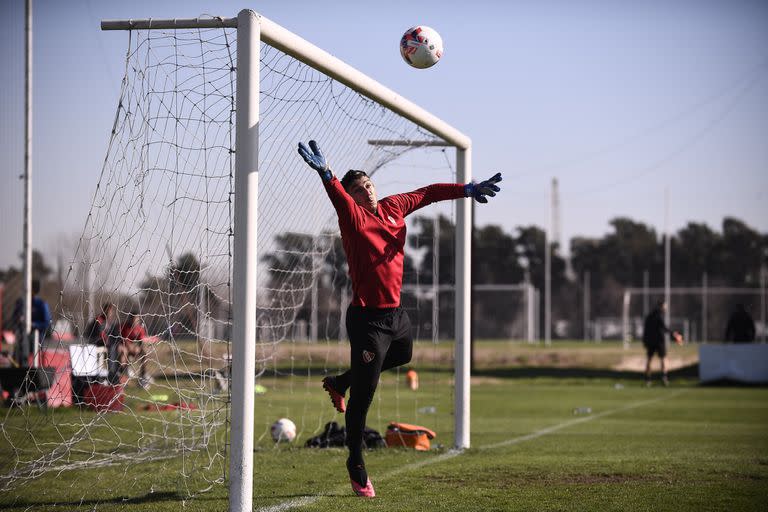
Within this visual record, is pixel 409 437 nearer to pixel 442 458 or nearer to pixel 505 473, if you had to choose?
pixel 442 458

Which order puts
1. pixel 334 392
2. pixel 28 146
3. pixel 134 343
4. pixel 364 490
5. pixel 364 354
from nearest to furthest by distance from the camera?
pixel 364 354, pixel 364 490, pixel 334 392, pixel 134 343, pixel 28 146

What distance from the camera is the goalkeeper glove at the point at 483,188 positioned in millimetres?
7539

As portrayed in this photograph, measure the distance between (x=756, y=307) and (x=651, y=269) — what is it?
1137cm

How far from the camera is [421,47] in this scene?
7.98m

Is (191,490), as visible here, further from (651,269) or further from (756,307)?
(651,269)

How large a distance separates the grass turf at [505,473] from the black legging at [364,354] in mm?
518

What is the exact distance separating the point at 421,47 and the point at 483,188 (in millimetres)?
1367

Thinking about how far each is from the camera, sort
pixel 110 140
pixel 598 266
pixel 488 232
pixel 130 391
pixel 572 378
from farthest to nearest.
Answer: pixel 488 232
pixel 598 266
pixel 572 378
pixel 130 391
pixel 110 140

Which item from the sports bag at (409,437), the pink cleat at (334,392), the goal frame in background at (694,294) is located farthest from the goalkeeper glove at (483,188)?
the goal frame in background at (694,294)

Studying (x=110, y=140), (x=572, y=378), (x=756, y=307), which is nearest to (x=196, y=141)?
(x=110, y=140)

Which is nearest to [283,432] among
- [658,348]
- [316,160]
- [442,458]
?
[442,458]

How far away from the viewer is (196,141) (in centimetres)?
734

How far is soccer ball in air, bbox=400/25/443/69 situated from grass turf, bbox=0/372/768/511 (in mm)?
3469

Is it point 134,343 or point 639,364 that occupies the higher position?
point 134,343
